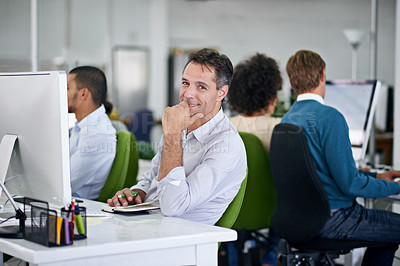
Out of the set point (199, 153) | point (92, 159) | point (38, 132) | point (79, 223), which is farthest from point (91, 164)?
point (79, 223)

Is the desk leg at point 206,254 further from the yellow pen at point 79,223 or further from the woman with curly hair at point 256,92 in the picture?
the woman with curly hair at point 256,92

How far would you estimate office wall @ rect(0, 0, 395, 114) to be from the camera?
29.8 ft

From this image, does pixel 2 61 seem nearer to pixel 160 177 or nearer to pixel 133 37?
pixel 133 37

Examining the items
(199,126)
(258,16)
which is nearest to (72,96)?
(199,126)

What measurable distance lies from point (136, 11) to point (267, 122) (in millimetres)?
7145

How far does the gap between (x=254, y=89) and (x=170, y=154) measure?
163cm

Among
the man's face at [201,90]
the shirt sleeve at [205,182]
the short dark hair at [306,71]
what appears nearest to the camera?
the shirt sleeve at [205,182]

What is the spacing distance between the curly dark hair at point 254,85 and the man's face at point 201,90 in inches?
53.1

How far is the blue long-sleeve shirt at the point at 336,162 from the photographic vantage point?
2402 mm

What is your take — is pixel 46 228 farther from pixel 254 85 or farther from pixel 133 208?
pixel 254 85

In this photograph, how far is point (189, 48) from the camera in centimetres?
1036

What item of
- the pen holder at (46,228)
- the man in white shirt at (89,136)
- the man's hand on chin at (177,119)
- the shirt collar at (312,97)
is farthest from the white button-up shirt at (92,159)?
the pen holder at (46,228)

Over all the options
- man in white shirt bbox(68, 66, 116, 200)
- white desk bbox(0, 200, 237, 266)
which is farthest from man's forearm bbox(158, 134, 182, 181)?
man in white shirt bbox(68, 66, 116, 200)

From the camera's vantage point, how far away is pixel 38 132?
1.59 m
